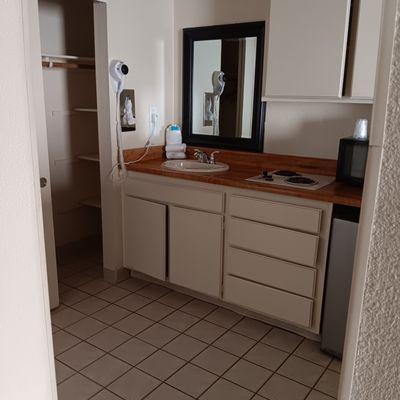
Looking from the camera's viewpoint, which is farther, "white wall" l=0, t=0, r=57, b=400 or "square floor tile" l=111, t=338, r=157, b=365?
"square floor tile" l=111, t=338, r=157, b=365

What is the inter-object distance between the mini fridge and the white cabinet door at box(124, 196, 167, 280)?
1131mm

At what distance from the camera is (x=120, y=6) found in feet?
9.00

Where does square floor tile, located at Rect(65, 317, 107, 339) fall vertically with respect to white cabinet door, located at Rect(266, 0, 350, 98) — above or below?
below

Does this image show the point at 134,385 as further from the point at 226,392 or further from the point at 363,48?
the point at 363,48

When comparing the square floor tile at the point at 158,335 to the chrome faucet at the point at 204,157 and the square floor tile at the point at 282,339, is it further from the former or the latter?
the chrome faucet at the point at 204,157

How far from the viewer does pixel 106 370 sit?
214 centimetres

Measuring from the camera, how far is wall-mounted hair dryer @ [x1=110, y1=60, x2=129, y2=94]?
2.73 meters

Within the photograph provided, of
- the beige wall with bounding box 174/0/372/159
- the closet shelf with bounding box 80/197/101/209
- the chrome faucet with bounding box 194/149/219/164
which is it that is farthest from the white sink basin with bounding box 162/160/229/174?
the closet shelf with bounding box 80/197/101/209

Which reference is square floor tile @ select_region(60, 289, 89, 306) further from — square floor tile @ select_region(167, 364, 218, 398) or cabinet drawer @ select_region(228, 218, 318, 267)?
cabinet drawer @ select_region(228, 218, 318, 267)

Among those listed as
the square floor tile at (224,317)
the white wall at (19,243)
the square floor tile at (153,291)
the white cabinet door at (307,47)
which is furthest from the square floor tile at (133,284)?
the white wall at (19,243)

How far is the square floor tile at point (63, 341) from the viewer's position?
7.60 feet

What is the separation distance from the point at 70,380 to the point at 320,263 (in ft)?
4.59

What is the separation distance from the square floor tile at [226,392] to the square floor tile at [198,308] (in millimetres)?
659

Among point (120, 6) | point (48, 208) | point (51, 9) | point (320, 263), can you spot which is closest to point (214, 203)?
point (320, 263)
